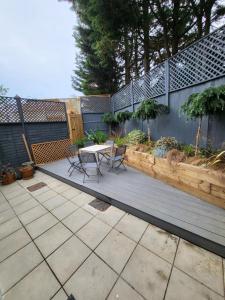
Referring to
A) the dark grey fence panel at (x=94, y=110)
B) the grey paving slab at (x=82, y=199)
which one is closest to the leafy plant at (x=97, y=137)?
the dark grey fence panel at (x=94, y=110)

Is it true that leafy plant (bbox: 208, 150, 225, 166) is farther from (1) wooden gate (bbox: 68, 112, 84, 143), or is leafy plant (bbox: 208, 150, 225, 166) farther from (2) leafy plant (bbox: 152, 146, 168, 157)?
(1) wooden gate (bbox: 68, 112, 84, 143)

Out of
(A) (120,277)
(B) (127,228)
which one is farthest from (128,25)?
(A) (120,277)

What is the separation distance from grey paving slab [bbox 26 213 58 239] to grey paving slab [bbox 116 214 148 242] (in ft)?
3.40

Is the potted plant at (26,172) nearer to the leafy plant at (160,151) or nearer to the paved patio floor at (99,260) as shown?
the paved patio floor at (99,260)

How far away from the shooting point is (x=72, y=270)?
55.7 inches

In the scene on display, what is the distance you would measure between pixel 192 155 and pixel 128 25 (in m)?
4.94

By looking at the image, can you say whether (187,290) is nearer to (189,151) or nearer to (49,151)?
(189,151)

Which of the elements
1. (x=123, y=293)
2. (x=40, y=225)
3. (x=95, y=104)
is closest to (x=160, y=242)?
(x=123, y=293)

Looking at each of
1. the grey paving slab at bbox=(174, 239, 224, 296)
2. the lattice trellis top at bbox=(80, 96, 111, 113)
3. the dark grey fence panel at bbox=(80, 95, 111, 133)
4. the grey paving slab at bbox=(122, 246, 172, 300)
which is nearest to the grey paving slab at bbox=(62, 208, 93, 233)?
the grey paving slab at bbox=(122, 246, 172, 300)

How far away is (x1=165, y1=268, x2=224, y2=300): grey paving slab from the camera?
1146 mm

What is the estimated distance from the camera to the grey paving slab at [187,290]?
1146 millimetres

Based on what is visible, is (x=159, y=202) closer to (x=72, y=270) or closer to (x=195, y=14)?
(x=72, y=270)

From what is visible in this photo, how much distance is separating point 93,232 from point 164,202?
4.01 ft

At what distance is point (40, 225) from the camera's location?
2104 millimetres
